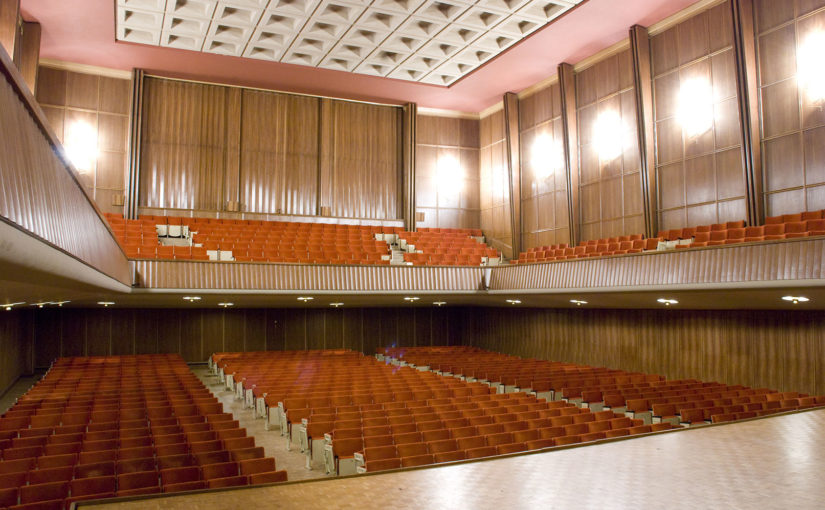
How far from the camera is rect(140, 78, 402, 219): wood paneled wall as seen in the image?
1527cm

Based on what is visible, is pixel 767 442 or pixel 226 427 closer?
pixel 767 442

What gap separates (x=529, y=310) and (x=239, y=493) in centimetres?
1295

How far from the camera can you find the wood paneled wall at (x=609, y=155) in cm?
1276

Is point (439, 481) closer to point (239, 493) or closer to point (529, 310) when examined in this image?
Result: point (239, 493)

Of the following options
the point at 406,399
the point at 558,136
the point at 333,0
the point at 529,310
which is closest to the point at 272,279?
the point at 406,399

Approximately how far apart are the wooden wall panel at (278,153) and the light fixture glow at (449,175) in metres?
3.86

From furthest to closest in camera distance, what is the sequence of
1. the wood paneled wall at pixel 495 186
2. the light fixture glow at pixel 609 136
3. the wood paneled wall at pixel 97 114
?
the wood paneled wall at pixel 495 186 → the wood paneled wall at pixel 97 114 → the light fixture glow at pixel 609 136

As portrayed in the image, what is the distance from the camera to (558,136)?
582 inches

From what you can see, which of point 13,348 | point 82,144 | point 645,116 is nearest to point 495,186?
point 645,116

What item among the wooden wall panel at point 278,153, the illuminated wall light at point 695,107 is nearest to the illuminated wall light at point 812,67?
the illuminated wall light at point 695,107

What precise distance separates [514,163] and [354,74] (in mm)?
4983

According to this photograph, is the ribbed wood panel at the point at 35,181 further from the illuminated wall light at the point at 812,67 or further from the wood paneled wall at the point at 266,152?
the wood paneled wall at the point at 266,152

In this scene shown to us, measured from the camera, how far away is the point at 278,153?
16375 mm

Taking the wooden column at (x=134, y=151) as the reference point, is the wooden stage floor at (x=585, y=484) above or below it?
below
